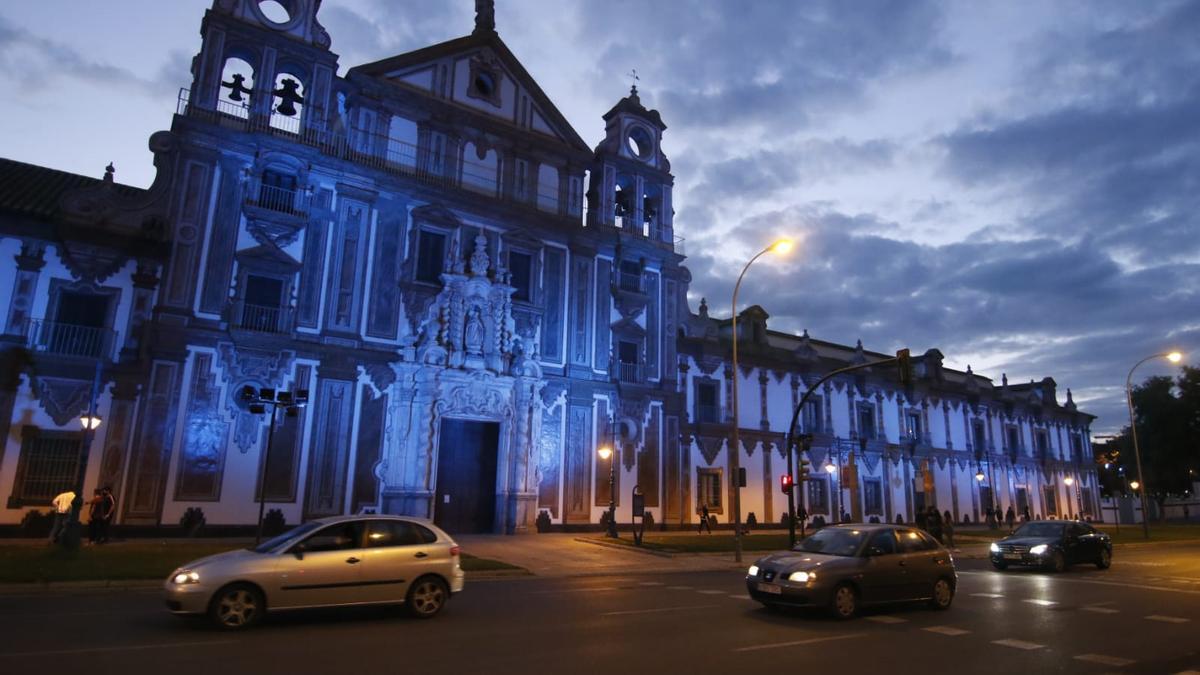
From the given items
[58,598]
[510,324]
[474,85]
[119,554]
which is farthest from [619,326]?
[58,598]

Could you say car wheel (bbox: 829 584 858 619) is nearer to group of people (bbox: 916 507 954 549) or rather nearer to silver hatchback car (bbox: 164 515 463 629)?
silver hatchback car (bbox: 164 515 463 629)

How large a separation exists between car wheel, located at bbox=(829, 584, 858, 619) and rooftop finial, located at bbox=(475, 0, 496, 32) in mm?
30895

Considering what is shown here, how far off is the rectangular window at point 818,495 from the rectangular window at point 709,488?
753 cm

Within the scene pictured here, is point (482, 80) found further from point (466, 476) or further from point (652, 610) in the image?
point (652, 610)

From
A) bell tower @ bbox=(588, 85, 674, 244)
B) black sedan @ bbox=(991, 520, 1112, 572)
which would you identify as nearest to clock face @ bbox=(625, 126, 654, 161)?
bell tower @ bbox=(588, 85, 674, 244)

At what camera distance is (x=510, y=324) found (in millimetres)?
31328

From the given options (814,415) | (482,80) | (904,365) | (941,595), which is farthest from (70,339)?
(814,415)

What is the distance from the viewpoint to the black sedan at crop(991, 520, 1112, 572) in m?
20.2

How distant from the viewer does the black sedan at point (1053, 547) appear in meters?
20.2

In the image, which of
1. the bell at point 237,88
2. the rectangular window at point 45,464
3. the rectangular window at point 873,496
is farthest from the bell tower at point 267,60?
the rectangular window at point 873,496

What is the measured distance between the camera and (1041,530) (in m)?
21.5

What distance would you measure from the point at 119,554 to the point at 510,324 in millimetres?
16804

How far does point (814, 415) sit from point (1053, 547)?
24.7 metres

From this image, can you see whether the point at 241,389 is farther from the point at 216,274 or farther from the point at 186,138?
the point at 186,138
